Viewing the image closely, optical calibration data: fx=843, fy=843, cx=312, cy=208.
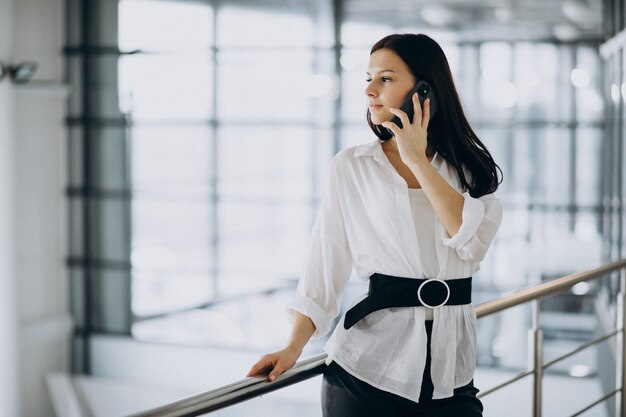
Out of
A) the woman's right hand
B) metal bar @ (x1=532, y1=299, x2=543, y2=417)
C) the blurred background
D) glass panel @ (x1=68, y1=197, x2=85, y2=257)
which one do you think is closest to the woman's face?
the woman's right hand

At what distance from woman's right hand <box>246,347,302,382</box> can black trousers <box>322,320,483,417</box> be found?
0.35ft

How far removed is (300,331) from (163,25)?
8.33 meters

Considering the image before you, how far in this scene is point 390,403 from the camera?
159cm

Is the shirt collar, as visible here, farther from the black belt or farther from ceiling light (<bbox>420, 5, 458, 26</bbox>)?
ceiling light (<bbox>420, 5, 458, 26</bbox>)

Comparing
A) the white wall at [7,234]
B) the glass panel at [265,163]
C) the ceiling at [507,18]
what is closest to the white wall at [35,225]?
the white wall at [7,234]

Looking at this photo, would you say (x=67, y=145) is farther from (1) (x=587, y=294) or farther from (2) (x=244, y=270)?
(1) (x=587, y=294)

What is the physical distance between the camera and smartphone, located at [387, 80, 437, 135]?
64.4 inches

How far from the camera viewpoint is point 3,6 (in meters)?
9.18

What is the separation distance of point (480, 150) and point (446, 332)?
0.39 m

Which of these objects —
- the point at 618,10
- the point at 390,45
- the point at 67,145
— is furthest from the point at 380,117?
the point at 67,145

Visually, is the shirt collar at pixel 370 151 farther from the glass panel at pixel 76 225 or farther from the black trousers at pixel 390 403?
the glass panel at pixel 76 225

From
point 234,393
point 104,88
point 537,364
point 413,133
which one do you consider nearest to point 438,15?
point 104,88

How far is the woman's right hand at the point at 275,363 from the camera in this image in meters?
1.58

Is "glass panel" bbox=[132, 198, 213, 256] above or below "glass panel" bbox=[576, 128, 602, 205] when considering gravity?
below
